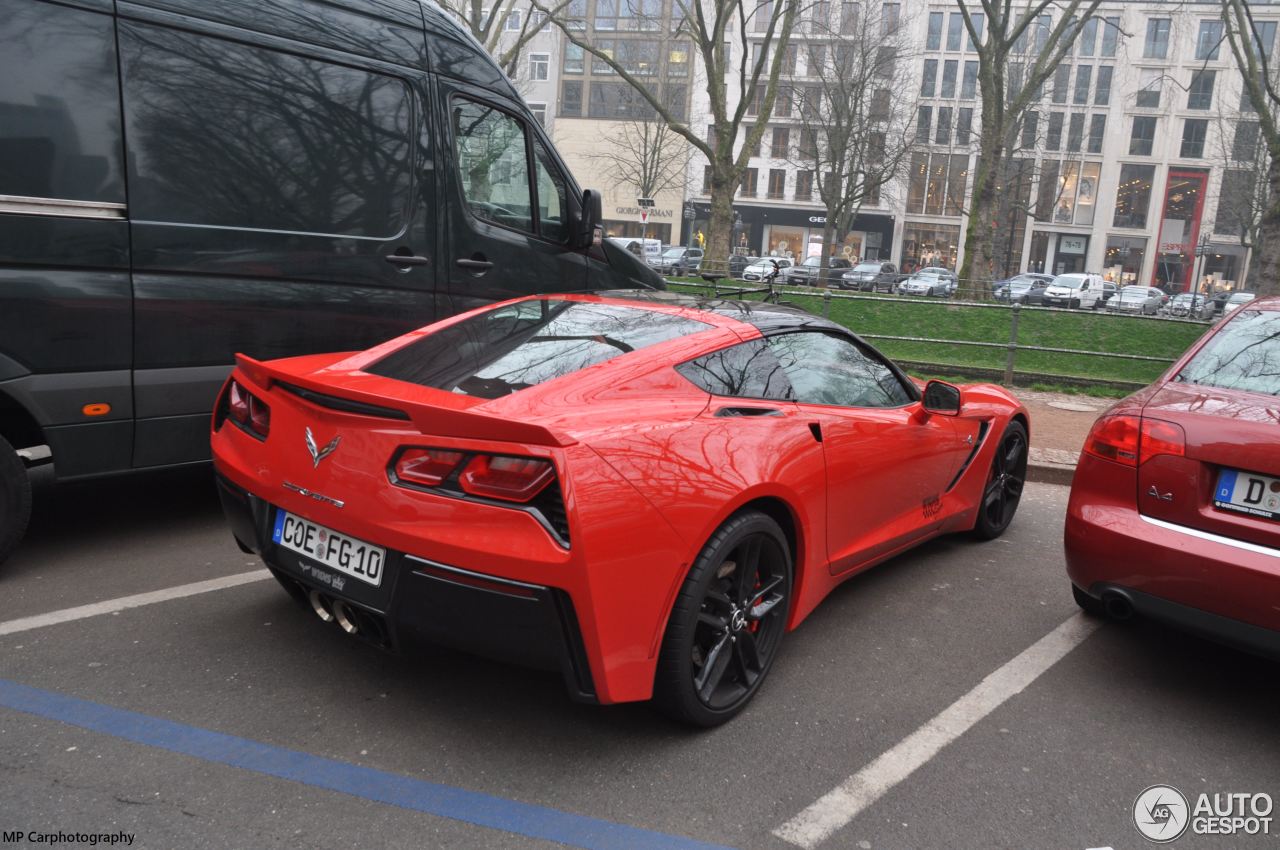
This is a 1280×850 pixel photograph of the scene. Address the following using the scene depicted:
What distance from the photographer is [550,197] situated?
6430 mm

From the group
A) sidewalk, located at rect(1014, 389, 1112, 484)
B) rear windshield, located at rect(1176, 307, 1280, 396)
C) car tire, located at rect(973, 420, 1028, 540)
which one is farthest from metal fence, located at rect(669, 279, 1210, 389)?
rear windshield, located at rect(1176, 307, 1280, 396)

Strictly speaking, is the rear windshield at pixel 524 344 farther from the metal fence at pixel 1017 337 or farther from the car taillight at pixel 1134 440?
the metal fence at pixel 1017 337

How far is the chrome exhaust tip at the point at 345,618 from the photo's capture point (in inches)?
115

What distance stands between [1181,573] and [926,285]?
38.6 meters

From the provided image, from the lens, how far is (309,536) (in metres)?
2.94

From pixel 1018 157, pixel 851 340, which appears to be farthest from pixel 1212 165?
pixel 851 340

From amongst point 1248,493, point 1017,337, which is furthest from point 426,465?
point 1017,337

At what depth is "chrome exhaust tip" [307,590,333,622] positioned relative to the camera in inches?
120

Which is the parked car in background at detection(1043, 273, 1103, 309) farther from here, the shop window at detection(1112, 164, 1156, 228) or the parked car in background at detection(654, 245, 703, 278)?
the shop window at detection(1112, 164, 1156, 228)

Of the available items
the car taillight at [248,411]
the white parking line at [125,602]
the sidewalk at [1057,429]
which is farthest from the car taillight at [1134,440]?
the sidewalk at [1057,429]

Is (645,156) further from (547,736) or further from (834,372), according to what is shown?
(547,736)

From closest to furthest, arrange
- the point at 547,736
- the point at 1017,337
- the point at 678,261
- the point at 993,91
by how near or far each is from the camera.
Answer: the point at 547,736
the point at 1017,337
the point at 993,91
the point at 678,261

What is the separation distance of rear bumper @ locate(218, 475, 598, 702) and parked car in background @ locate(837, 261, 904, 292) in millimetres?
37425

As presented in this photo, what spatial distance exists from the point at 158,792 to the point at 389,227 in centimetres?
339
